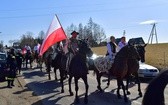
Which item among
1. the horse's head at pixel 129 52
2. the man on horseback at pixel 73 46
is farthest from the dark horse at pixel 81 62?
the horse's head at pixel 129 52

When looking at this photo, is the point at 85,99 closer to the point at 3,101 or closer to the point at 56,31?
the point at 3,101

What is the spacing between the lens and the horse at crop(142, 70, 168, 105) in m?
2.13

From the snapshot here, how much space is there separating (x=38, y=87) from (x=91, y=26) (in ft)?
270

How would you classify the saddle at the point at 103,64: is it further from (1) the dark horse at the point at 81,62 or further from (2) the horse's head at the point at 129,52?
(1) the dark horse at the point at 81,62

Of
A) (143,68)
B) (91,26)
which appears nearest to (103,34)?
(91,26)

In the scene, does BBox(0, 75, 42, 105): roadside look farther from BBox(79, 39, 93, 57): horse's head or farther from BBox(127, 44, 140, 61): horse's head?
BBox(127, 44, 140, 61): horse's head

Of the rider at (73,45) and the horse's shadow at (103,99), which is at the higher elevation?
the rider at (73,45)

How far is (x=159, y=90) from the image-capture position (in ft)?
7.12

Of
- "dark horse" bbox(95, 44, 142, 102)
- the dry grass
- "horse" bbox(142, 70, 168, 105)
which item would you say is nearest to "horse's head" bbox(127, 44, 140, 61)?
"dark horse" bbox(95, 44, 142, 102)

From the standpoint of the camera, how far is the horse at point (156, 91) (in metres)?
2.13

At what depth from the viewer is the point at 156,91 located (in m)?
2.15

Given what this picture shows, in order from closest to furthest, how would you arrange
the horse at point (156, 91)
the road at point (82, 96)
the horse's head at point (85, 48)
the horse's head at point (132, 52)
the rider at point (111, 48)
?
the horse at point (156, 91) < the horse's head at point (85, 48) < the road at point (82, 96) < the horse's head at point (132, 52) < the rider at point (111, 48)

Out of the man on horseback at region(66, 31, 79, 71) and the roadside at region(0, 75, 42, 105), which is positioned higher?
the man on horseback at region(66, 31, 79, 71)

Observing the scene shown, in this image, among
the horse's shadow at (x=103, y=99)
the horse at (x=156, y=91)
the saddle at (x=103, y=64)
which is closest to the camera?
the horse at (x=156, y=91)
